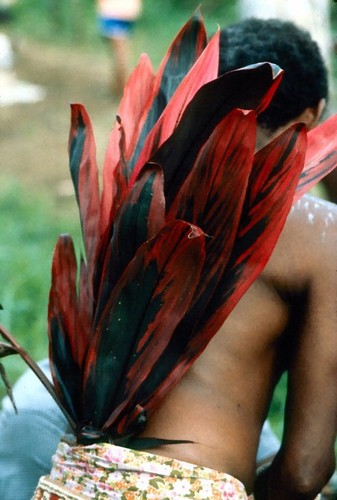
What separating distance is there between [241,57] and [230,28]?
147 mm

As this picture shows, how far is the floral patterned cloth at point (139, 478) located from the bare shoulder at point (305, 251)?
1.21 ft

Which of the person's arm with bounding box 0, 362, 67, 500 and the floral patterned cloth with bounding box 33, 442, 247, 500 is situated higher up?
the floral patterned cloth with bounding box 33, 442, 247, 500

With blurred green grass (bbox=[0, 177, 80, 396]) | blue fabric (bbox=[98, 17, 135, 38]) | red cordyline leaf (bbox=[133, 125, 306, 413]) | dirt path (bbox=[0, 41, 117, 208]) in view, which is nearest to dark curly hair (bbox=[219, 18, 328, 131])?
red cordyline leaf (bbox=[133, 125, 306, 413])

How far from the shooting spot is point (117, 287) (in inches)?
59.6

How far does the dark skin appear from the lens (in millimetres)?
1601

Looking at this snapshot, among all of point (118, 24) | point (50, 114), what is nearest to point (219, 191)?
point (50, 114)

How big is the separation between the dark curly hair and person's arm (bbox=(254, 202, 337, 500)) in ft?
1.54

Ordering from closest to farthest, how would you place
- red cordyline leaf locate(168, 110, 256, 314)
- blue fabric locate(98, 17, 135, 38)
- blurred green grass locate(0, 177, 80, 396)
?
red cordyline leaf locate(168, 110, 256, 314) → blurred green grass locate(0, 177, 80, 396) → blue fabric locate(98, 17, 135, 38)

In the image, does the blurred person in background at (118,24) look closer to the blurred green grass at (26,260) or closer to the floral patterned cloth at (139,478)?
the blurred green grass at (26,260)

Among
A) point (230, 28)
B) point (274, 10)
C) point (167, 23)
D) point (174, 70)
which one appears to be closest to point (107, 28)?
point (167, 23)

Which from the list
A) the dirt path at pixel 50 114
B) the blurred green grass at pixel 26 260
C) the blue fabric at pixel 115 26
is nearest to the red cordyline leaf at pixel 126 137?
the blurred green grass at pixel 26 260

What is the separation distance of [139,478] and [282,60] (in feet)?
3.31

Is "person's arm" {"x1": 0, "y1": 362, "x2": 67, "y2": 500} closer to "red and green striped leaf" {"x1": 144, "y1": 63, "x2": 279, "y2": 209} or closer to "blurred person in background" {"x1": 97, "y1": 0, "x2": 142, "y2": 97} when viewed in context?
"red and green striped leaf" {"x1": 144, "y1": 63, "x2": 279, "y2": 209}

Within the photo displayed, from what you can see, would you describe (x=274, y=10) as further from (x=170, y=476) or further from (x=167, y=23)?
(x=167, y=23)
